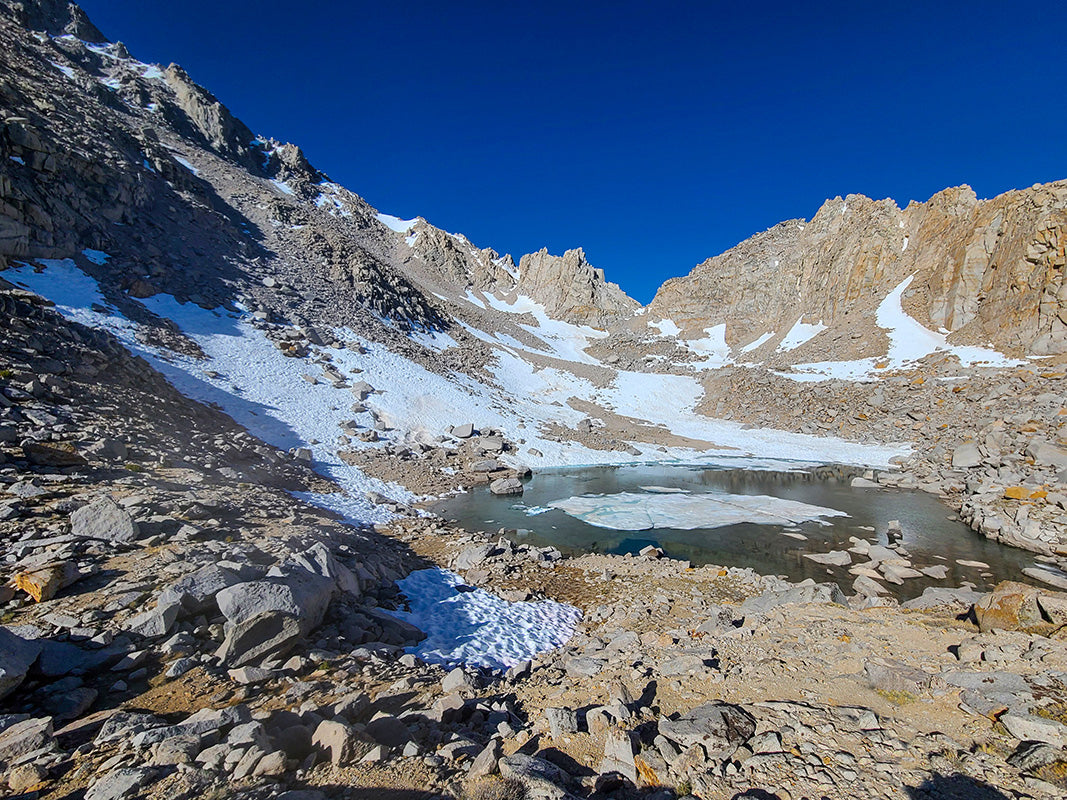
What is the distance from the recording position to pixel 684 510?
69.6 ft

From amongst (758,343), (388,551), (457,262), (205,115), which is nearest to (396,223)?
(457,262)

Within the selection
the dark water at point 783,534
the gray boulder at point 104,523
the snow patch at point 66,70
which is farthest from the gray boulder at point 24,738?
the snow patch at point 66,70

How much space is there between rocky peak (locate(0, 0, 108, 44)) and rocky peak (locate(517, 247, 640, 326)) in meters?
87.2

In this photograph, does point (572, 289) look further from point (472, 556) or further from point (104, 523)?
point (104, 523)

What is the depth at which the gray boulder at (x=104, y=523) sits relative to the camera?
7.71 meters

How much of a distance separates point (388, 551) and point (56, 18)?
352 ft

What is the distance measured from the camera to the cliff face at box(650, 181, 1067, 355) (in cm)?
4291

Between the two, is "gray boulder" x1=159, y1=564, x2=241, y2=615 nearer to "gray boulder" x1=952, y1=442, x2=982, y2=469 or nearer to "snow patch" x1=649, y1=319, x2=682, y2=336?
"gray boulder" x1=952, y1=442, x2=982, y2=469

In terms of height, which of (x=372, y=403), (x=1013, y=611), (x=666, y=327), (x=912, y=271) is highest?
(x=666, y=327)

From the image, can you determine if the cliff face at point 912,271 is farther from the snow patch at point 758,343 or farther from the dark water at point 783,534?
the dark water at point 783,534

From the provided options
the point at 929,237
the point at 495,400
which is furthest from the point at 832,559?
the point at 929,237

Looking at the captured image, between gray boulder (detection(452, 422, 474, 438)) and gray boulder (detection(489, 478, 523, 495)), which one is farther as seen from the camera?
gray boulder (detection(452, 422, 474, 438))

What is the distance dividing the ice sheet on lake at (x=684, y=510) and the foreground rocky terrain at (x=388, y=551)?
392 cm

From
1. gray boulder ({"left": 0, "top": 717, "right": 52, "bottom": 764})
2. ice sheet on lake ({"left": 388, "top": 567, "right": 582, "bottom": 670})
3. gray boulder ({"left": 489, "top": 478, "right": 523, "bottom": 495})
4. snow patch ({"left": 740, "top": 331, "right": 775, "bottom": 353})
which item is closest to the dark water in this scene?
gray boulder ({"left": 489, "top": 478, "right": 523, "bottom": 495})
